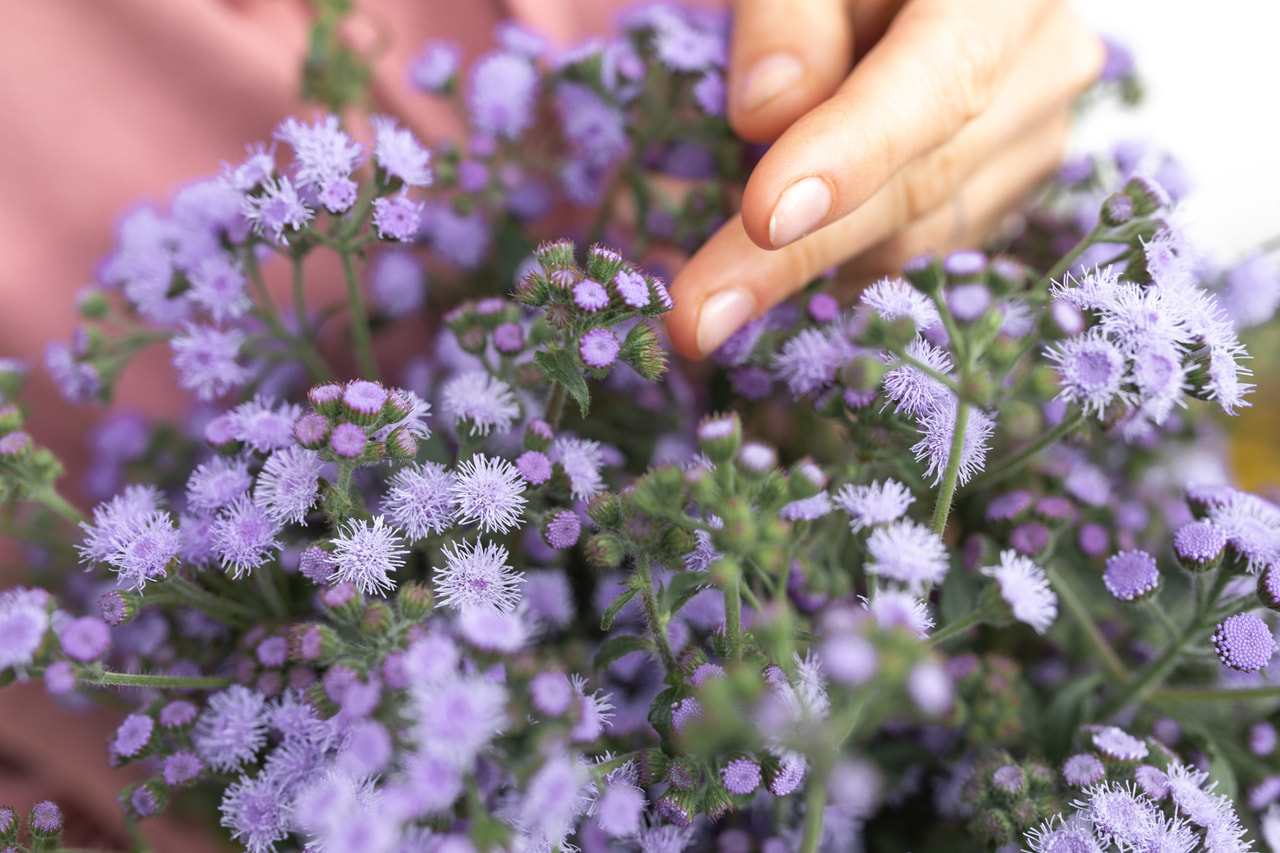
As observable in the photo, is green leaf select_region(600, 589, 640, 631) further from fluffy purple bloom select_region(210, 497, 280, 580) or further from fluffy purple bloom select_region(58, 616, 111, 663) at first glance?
fluffy purple bloom select_region(58, 616, 111, 663)

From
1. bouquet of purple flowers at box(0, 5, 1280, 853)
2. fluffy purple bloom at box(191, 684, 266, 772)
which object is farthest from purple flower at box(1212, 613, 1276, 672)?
fluffy purple bloom at box(191, 684, 266, 772)

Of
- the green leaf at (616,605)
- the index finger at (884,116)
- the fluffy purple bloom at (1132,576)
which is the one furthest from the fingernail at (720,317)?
the fluffy purple bloom at (1132,576)

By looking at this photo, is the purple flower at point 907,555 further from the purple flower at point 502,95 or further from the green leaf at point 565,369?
the purple flower at point 502,95

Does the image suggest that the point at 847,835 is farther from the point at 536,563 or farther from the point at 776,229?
the point at 776,229

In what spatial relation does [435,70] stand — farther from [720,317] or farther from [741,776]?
[741,776]

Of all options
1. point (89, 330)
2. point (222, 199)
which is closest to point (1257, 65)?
point (222, 199)
